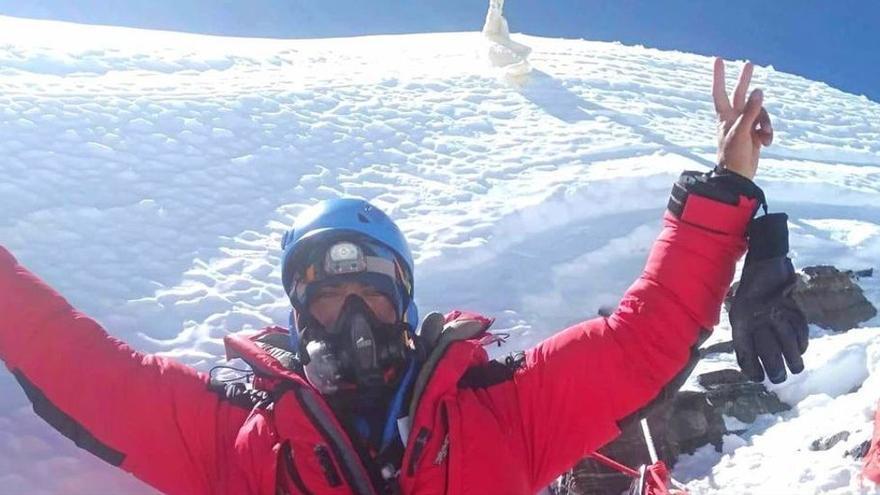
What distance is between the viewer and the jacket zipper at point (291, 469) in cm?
281

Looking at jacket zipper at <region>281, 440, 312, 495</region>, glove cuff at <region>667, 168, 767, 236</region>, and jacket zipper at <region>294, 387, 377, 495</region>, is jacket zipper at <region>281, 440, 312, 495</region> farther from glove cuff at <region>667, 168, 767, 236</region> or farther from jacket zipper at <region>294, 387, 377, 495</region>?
glove cuff at <region>667, 168, 767, 236</region>

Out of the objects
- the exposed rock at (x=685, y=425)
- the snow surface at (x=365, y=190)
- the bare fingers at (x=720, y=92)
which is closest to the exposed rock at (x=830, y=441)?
the snow surface at (x=365, y=190)

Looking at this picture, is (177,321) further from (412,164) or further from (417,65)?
(417,65)

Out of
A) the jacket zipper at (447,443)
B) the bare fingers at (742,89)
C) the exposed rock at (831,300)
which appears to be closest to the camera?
the jacket zipper at (447,443)

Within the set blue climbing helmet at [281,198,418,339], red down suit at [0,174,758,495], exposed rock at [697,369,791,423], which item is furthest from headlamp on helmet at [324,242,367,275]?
exposed rock at [697,369,791,423]

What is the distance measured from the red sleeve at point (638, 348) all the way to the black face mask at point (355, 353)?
0.46m

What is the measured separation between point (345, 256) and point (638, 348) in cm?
108

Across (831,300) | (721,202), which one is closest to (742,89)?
(721,202)

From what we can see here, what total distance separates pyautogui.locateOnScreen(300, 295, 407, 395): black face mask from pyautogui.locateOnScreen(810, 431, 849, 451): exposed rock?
2.58m

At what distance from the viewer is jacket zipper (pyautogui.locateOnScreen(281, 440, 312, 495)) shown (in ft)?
Answer: 9.22

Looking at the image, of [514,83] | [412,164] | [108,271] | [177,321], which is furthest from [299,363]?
[514,83]

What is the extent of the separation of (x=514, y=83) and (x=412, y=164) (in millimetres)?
4880

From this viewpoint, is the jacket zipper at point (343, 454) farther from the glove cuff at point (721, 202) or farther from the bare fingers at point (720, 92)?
the bare fingers at point (720, 92)

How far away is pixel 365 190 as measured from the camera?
796cm
